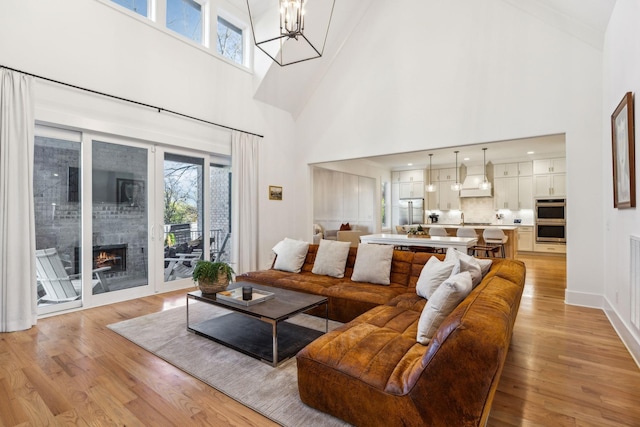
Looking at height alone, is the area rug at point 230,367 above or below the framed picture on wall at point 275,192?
below

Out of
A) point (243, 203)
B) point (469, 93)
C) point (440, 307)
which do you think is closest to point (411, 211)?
point (469, 93)

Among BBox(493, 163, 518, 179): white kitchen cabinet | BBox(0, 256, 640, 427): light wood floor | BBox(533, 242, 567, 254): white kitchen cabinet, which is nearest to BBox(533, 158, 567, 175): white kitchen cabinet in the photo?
BBox(493, 163, 518, 179): white kitchen cabinet

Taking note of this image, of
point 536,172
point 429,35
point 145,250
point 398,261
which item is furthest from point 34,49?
point 536,172

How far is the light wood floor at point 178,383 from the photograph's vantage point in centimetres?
184

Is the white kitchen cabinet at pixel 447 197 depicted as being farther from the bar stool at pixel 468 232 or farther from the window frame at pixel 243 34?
the window frame at pixel 243 34

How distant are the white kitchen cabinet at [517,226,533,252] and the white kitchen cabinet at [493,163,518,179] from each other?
1519 millimetres

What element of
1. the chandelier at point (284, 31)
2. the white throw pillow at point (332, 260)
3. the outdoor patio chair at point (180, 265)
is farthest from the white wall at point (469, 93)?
the outdoor patio chair at point (180, 265)

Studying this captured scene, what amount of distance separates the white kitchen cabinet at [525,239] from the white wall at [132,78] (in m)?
6.63

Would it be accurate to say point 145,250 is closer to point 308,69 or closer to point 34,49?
point 34,49

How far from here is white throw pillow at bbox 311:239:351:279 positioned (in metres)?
3.91

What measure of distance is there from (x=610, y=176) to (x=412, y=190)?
21.3 ft

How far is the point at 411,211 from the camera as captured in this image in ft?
33.8

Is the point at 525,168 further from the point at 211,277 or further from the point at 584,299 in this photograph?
the point at 211,277

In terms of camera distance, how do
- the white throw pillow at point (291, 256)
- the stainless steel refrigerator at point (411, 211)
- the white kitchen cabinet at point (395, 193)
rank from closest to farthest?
the white throw pillow at point (291, 256), the stainless steel refrigerator at point (411, 211), the white kitchen cabinet at point (395, 193)
